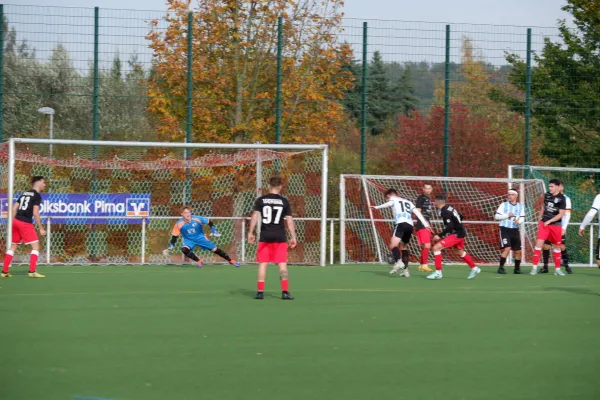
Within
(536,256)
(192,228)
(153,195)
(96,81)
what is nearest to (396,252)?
(536,256)

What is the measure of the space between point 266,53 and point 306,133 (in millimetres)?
2371

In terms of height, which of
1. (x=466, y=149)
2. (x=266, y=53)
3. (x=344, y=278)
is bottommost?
(x=344, y=278)

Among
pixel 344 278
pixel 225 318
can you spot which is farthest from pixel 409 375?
pixel 344 278

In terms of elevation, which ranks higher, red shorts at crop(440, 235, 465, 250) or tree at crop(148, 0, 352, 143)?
tree at crop(148, 0, 352, 143)

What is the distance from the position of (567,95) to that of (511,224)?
22.1 ft

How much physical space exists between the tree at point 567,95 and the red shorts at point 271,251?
1411cm

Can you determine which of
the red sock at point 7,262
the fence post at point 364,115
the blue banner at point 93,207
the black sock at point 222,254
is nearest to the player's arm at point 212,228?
the black sock at point 222,254

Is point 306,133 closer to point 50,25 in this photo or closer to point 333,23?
point 333,23

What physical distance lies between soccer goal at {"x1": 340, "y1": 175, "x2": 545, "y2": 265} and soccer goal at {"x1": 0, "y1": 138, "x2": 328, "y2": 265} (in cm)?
115

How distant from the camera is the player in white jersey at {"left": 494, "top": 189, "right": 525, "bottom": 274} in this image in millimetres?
19775

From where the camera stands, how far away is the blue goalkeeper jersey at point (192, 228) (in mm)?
20547

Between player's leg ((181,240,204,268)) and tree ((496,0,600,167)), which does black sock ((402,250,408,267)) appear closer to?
player's leg ((181,240,204,268))

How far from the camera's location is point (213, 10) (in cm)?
2428

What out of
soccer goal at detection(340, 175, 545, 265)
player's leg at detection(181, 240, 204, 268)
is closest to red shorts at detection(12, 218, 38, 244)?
player's leg at detection(181, 240, 204, 268)
